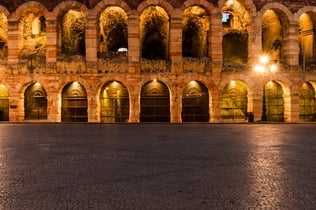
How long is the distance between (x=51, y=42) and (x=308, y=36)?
19339 millimetres

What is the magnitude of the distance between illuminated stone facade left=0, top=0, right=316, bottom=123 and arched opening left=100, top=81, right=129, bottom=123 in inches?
2.8

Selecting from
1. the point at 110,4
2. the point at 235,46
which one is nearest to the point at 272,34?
the point at 235,46

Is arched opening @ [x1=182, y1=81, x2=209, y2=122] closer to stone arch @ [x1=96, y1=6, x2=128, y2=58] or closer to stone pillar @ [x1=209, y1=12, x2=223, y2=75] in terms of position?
stone pillar @ [x1=209, y1=12, x2=223, y2=75]

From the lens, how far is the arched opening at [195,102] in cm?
2445

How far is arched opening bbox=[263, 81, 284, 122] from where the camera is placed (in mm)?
25703

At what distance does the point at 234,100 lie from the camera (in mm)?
25219

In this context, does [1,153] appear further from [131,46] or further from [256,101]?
[256,101]

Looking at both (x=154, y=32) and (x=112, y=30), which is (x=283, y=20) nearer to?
(x=154, y=32)

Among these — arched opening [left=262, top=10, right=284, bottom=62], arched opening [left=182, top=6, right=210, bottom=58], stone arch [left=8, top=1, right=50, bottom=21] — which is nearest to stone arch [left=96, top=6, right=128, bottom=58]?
stone arch [left=8, top=1, right=50, bottom=21]

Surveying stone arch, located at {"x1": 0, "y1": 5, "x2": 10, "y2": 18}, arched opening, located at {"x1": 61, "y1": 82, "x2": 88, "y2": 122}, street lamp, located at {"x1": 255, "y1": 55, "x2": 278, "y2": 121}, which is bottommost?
arched opening, located at {"x1": 61, "y1": 82, "x2": 88, "y2": 122}

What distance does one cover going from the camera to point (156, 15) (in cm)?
2580

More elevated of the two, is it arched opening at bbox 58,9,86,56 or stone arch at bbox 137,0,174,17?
stone arch at bbox 137,0,174,17

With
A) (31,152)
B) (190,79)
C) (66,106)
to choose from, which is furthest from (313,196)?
(66,106)

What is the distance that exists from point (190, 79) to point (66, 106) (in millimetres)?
8874
